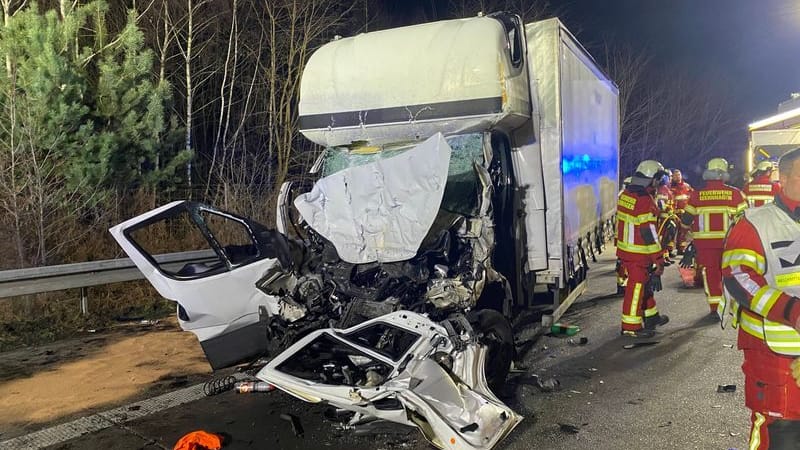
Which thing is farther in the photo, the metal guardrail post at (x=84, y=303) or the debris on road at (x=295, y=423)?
the metal guardrail post at (x=84, y=303)

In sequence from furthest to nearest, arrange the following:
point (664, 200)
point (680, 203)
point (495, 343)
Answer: point (680, 203)
point (664, 200)
point (495, 343)

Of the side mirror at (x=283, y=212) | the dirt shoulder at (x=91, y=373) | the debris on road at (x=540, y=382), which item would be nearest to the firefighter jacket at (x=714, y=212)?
the debris on road at (x=540, y=382)

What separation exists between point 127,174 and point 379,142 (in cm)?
513

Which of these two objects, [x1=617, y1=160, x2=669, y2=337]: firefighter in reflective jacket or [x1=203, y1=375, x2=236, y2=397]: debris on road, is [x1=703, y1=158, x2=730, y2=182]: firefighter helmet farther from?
[x1=203, y1=375, x2=236, y2=397]: debris on road

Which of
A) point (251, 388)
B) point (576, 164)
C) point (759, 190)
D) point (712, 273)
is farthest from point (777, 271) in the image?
point (759, 190)

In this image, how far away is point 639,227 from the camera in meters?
6.12

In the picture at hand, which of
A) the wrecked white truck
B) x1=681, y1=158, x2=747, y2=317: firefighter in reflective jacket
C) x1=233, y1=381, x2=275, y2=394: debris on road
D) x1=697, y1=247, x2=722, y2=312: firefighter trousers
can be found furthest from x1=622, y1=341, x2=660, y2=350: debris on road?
x1=233, y1=381, x2=275, y2=394: debris on road

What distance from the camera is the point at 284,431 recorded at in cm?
393

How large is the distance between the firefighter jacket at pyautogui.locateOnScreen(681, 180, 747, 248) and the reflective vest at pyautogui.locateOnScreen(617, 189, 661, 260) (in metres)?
1.22

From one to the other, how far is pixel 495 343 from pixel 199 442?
86.1 inches

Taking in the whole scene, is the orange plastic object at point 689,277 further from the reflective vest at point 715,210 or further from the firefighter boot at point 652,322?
the firefighter boot at point 652,322

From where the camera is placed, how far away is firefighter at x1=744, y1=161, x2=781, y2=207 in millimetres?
8562

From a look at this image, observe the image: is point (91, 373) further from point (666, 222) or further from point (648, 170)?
point (666, 222)

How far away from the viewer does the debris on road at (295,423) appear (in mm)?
3875
